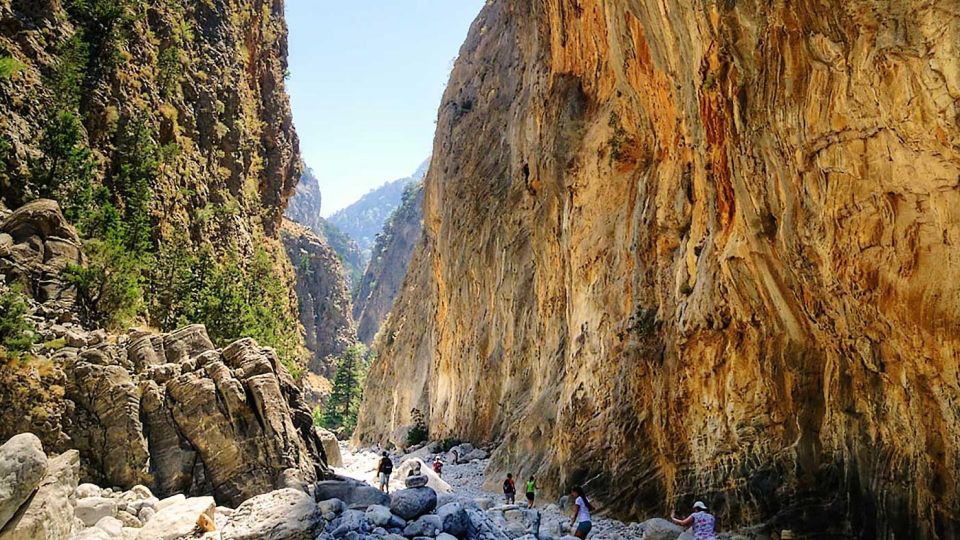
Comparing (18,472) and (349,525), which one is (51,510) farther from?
(349,525)

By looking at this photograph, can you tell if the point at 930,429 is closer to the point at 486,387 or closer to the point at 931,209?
the point at 931,209

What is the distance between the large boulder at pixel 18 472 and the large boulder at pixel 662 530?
9.45 metres

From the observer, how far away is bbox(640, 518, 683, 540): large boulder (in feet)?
35.9

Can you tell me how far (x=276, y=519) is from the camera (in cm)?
1058

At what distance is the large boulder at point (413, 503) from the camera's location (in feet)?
39.3

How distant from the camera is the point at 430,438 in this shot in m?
40.6

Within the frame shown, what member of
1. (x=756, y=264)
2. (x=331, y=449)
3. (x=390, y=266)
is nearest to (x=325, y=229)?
(x=390, y=266)

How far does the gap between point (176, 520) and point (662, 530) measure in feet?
26.9

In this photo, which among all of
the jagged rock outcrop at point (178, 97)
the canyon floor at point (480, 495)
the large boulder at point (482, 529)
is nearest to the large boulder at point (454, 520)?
the large boulder at point (482, 529)

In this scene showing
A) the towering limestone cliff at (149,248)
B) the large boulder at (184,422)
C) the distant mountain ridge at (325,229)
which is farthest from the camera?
the distant mountain ridge at (325,229)

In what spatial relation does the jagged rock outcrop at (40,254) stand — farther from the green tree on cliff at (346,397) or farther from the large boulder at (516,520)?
the green tree on cliff at (346,397)

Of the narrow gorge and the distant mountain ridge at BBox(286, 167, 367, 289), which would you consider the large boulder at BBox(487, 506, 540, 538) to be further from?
the distant mountain ridge at BBox(286, 167, 367, 289)

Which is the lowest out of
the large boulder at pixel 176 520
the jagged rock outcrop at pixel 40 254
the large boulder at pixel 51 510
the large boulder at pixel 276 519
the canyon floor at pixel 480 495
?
the canyon floor at pixel 480 495

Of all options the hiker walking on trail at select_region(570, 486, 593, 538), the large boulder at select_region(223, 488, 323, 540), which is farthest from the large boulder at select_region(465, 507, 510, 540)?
the large boulder at select_region(223, 488, 323, 540)
